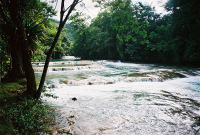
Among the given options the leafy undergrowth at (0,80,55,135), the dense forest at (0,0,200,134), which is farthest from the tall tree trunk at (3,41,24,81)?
the leafy undergrowth at (0,80,55,135)

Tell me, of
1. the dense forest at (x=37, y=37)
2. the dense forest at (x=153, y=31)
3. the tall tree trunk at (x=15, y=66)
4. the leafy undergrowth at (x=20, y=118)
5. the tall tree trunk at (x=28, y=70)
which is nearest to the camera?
the leafy undergrowth at (x=20, y=118)

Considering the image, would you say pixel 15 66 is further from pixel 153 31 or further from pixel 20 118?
pixel 153 31

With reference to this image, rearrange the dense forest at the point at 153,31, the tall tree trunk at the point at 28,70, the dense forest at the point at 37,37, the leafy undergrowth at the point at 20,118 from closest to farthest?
1. the leafy undergrowth at the point at 20,118
2. the dense forest at the point at 37,37
3. the tall tree trunk at the point at 28,70
4. the dense forest at the point at 153,31

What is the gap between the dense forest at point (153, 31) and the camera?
444 cm

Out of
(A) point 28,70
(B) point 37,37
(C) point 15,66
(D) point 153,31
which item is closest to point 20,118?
(A) point 28,70

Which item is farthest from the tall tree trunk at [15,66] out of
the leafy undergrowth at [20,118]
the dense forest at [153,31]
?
the dense forest at [153,31]

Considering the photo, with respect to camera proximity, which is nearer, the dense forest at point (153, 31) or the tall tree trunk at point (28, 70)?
the tall tree trunk at point (28, 70)

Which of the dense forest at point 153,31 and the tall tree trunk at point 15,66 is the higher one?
the dense forest at point 153,31

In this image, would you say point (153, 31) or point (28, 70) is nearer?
point (28, 70)

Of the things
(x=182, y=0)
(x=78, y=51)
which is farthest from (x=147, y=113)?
(x=78, y=51)

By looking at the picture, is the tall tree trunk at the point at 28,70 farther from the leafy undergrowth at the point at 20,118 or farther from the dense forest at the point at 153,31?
the dense forest at the point at 153,31

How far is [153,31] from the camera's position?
23.0 metres

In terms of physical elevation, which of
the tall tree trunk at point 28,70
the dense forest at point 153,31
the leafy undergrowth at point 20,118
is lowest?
the leafy undergrowth at point 20,118

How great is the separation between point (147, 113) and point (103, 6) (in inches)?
152
